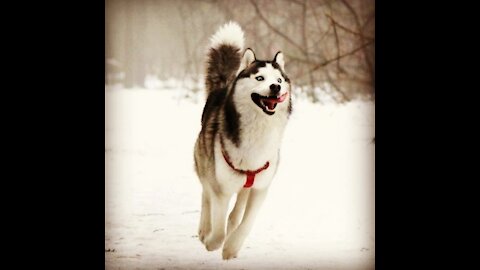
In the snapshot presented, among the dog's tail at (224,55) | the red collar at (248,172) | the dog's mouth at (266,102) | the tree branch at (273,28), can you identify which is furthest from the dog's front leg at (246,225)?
the tree branch at (273,28)

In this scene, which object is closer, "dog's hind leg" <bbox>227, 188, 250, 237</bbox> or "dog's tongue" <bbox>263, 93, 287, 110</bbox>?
"dog's tongue" <bbox>263, 93, 287, 110</bbox>

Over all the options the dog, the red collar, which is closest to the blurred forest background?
the dog

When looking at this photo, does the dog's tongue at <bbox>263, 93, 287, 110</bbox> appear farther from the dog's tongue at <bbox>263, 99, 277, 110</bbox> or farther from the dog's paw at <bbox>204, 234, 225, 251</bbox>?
the dog's paw at <bbox>204, 234, 225, 251</bbox>

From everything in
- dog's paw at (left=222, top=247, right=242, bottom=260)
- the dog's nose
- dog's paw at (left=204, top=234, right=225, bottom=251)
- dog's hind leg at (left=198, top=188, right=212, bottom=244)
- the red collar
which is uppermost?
the dog's nose

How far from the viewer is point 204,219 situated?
3.03m

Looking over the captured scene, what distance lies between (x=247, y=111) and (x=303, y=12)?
763 millimetres

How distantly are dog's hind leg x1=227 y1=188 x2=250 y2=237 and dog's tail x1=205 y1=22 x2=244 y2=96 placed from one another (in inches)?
24.5

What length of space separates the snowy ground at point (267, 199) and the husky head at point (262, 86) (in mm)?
333

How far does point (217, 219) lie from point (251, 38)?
1.05 metres

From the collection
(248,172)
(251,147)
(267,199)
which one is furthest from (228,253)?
(251,147)

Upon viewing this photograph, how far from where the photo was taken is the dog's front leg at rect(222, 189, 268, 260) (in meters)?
2.92

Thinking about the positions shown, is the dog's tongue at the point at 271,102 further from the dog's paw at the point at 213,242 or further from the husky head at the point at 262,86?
the dog's paw at the point at 213,242

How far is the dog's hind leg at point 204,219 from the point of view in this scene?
3.01m

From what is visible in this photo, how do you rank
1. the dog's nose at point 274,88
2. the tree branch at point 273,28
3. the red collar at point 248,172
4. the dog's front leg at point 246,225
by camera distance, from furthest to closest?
the tree branch at point 273,28 < the dog's front leg at point 246,225 < the red collar at point 248,172 < the dog's nose at point 274,88
